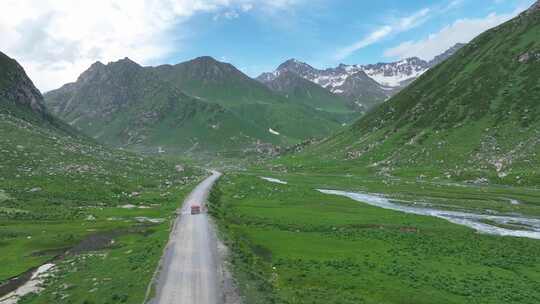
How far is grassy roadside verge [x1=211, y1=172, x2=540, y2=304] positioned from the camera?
3834 cm

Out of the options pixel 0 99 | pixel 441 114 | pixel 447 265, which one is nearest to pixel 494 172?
pixel 441 114

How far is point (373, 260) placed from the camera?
49406mm

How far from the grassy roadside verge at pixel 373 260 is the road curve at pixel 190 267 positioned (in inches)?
112

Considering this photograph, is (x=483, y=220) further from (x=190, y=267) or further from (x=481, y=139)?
(x=481, y=139)

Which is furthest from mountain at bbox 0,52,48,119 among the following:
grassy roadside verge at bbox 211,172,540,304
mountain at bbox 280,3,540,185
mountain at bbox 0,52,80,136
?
mountain at bbox 280,3,540,185

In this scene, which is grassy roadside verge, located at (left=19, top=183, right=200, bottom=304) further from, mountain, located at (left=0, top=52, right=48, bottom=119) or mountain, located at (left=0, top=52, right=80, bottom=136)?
mountain, located at (left=0, top=52, right=48, bottom=119)

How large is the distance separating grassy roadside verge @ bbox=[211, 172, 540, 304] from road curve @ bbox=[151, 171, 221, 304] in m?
2.84

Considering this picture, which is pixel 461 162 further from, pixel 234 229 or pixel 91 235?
pixel 91 235

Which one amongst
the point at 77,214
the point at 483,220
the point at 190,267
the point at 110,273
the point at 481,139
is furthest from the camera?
the point at 481,139

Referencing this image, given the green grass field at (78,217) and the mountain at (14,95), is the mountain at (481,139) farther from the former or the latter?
the mountain at (14,95)

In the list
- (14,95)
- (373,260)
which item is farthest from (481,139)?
(14,95)

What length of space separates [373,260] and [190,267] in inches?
887

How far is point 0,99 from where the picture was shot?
6772 inches

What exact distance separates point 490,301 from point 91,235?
56.8 metres
